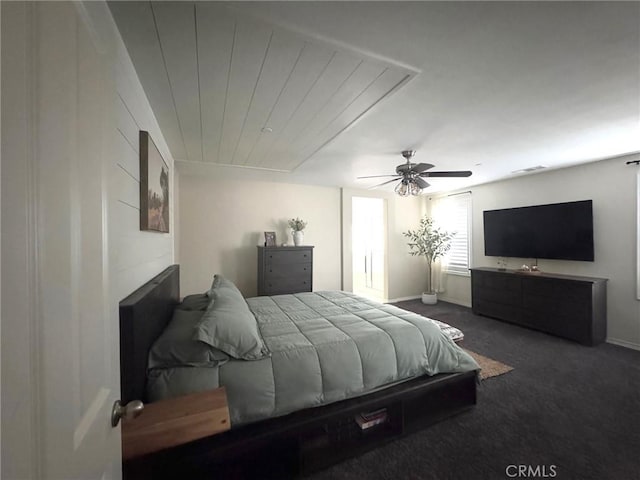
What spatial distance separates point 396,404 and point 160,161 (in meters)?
2.61

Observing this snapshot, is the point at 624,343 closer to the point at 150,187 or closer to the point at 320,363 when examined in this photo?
the point at 320,363

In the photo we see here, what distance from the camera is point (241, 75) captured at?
5.34 ft

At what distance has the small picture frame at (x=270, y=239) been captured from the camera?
14.0 feet

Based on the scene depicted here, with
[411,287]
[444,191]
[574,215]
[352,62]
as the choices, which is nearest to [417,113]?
[352,62]

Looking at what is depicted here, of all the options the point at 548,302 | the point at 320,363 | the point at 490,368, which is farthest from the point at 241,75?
the point at 548,302

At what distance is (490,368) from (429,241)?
3011mm

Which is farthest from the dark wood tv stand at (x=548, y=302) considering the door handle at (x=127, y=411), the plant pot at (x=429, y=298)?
the door handle at (x=127, y=411)

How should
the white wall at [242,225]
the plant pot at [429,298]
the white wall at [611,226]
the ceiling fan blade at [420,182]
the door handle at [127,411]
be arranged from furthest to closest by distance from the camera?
the plant pot at [429,298]
the white wall at [242,225]
the white wall at [611,226]
the ceiling fan blade at [420,182]
the door handle at [127,411]

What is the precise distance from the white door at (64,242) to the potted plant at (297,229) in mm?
3618

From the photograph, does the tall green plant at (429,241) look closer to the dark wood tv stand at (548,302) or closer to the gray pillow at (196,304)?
the dark wood tv stand at (548,302)

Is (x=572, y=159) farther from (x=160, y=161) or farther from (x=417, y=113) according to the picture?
(x=160, y=161)

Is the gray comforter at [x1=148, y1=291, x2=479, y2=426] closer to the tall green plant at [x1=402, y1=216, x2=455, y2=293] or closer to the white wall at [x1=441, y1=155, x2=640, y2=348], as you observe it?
the white wall at [x1=441, y1=155, x2=640, y2=348]

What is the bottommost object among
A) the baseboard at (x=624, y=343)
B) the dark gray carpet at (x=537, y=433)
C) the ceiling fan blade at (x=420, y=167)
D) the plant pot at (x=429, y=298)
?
the dark gray carpet at (x=537, y=433)

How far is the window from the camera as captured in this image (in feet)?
16.5
